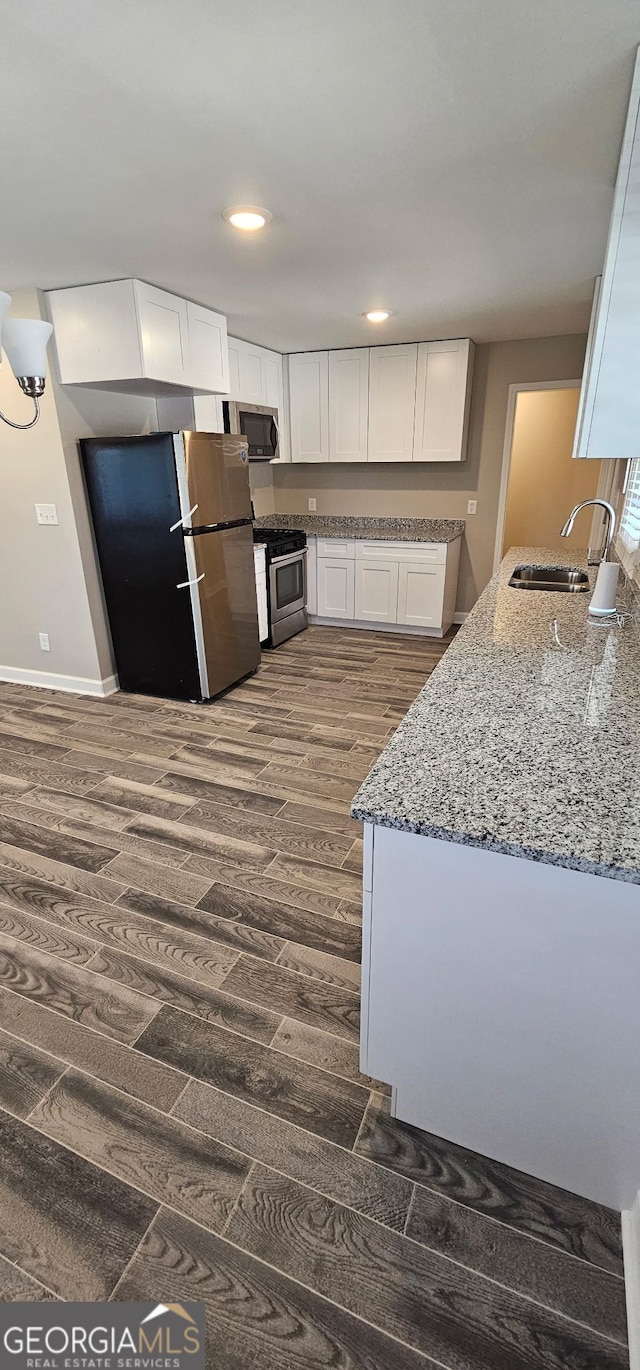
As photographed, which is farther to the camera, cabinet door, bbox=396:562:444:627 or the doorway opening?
the doorway opening

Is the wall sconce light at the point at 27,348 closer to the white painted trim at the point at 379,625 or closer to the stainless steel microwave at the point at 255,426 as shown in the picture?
the stainless steel microwave at the point at 255,426


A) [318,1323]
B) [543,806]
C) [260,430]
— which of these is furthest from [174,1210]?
[260,430]

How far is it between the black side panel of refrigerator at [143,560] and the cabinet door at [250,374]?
1493 mm

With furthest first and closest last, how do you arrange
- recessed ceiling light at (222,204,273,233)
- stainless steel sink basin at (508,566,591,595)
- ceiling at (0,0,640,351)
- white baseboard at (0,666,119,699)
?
1. white baseboard at (0,666,119,699)
2. stainless steel sink basin at (508,566,591,595)
3. recessed ceiling light at (222,204,273,233)
4. ceiling at (0,0,640,351)

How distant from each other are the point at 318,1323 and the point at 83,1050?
2.68 feet

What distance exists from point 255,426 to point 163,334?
1.44 m

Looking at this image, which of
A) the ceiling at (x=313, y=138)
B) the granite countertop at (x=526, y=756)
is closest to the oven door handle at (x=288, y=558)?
the ceiling at (x=313, y=138)

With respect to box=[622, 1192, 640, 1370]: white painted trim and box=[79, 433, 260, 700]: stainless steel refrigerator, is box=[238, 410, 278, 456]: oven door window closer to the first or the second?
box=[79, 433, 260, 700]: stainless steel refrigerator

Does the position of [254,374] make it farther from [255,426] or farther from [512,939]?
[512,939]

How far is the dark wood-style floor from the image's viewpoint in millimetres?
1052

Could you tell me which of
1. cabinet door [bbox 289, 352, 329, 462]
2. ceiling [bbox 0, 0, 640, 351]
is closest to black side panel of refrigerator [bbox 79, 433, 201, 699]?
ceiling [bbox 0, 0, 640, 351]

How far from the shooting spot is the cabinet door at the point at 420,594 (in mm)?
4781

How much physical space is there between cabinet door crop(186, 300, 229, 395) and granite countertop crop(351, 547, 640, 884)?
99.3 inches

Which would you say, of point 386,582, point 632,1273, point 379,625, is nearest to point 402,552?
point 386,582
